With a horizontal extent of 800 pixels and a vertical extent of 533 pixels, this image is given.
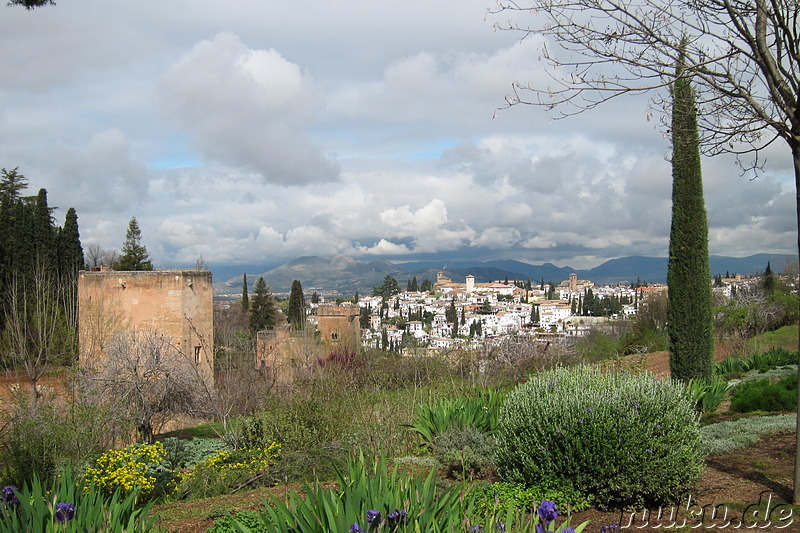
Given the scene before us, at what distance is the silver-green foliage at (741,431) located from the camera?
19.8 ft

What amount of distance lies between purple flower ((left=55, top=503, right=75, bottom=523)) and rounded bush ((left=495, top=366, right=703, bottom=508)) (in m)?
3.14

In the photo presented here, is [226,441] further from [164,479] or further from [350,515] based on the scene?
[350,515]

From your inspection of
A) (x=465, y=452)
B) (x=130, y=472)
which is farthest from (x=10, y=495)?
(x=465, y=452)

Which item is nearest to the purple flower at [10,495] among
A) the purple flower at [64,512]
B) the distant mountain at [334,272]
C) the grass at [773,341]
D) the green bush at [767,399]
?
the purple flower at [64,512]

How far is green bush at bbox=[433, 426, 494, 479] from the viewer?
20.0 feet

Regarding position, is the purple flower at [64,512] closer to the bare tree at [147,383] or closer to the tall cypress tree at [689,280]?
the bare tree at [147,383]

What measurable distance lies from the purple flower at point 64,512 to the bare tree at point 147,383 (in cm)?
871

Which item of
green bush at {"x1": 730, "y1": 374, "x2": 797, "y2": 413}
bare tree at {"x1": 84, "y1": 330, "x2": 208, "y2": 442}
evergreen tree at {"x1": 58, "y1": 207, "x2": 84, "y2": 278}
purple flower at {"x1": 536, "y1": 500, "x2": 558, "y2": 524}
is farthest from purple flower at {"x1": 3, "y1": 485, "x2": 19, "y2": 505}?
evergreen tree at {"x1": 58, "y1": 207, "x2": 84, "y2": 278}

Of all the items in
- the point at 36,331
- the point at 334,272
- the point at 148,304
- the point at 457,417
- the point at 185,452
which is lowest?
the point at 185,452

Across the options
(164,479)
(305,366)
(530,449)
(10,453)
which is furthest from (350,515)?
(305,366)

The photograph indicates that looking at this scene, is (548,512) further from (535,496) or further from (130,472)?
(130,472)

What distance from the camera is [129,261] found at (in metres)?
35.8

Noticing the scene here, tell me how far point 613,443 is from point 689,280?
32.3 feet

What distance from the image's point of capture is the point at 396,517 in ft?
8.01
